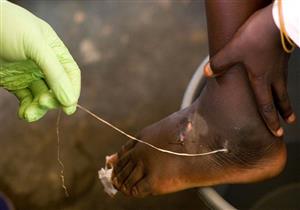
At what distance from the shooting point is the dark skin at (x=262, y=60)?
0.74 meters

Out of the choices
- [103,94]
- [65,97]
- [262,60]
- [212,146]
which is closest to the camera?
[65,97]

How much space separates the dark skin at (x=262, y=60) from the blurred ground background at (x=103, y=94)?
39 centimetres

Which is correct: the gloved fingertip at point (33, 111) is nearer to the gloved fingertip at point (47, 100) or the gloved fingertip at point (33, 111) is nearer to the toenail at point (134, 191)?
the gloved fingertip at point (47, 100)

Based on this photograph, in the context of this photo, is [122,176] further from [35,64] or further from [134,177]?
[35,64]

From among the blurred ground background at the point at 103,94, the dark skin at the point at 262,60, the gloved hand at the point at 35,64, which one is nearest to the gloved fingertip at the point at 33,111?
the gloved hand at the point at 35,64

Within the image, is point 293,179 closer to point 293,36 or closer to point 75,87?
point 293,36

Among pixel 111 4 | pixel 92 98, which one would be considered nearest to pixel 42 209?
pixel 92 98

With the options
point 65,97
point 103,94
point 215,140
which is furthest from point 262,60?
point 103,94

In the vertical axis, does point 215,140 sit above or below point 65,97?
below

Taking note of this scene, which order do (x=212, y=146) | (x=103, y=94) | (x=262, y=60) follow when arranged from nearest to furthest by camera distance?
(x=262, y=60)
(x=212, y=146)
(x=103, y=94)

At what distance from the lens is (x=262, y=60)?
754 mm

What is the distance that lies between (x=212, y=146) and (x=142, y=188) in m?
0.16

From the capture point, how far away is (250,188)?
99 cm

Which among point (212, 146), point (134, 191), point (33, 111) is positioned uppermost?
point (33, 111)
